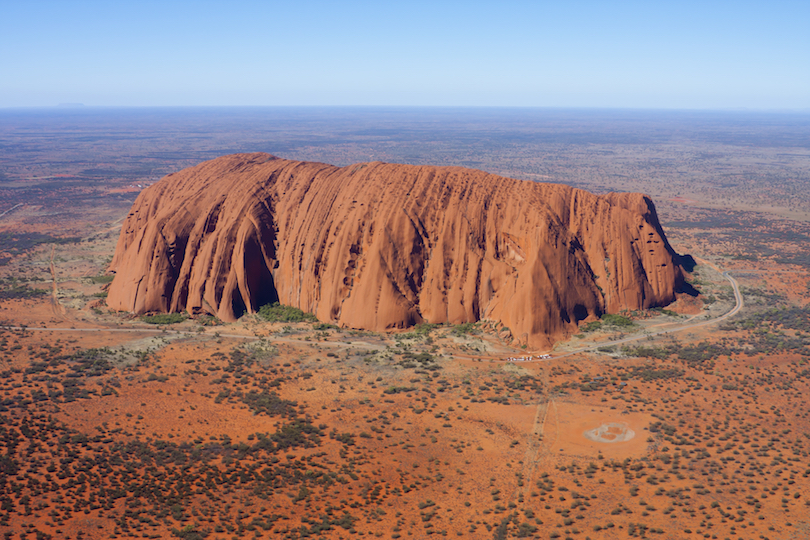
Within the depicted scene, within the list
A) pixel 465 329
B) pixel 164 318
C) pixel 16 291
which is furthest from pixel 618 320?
pixel 16 291

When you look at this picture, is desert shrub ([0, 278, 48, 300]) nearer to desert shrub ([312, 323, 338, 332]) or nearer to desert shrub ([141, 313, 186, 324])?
desert shrub ([141, 313, 186, 324])

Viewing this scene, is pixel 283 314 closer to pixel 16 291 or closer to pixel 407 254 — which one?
pixel 407 254

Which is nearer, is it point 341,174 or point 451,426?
point 451,426

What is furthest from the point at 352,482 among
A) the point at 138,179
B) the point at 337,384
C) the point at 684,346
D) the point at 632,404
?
the point at 138,179

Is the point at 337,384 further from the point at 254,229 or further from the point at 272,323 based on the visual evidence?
the point at 254,229

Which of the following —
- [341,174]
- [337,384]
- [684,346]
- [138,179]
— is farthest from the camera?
[138,179]

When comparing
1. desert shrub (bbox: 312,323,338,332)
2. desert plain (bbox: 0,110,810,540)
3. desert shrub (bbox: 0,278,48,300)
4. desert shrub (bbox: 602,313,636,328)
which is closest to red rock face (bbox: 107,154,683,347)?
desert shrub (bbox: 312,323,338,332)
